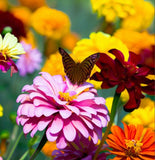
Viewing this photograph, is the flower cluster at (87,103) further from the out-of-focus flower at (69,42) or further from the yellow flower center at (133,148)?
the out-of-focus flower at (69,42)

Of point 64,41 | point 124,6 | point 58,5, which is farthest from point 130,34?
point 58,5

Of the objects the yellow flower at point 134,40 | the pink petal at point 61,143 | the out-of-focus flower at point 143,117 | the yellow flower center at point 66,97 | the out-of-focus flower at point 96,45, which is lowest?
the pink petal at point 61,143

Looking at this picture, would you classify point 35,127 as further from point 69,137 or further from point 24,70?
point 24,70

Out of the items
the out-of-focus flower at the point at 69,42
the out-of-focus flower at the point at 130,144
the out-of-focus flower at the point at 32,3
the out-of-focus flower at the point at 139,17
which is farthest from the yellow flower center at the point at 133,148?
the out-of-focus flower at the point at 32,3

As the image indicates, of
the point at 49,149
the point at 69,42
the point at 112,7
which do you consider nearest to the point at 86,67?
the point at 49,149

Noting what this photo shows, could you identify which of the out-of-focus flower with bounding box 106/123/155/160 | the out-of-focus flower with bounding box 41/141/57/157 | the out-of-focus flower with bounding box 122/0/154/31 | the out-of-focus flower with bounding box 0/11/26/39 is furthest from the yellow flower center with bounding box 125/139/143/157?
the out-of-focus flower with bounding box 122/0/154/31

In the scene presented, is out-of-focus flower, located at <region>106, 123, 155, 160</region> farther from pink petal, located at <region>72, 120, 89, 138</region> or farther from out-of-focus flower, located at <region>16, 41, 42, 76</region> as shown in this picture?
out-of-focus flower, located at <region>16, 41, 42, 76</region>

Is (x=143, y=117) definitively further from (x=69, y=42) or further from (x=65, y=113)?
(x=69, y=42)
